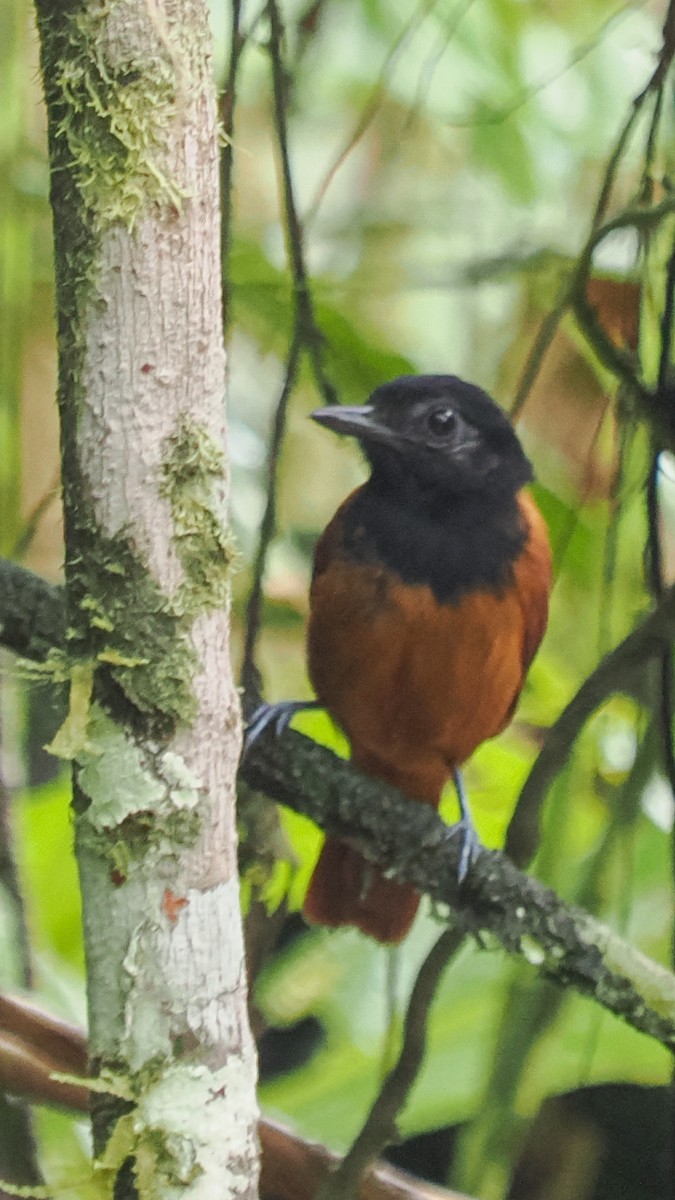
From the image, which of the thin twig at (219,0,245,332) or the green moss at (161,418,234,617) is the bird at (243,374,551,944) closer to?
the thin twig at (219,0,245,332)

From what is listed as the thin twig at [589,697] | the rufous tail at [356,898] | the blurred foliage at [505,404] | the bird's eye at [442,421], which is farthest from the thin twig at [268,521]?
the rufous tail at [356,898]

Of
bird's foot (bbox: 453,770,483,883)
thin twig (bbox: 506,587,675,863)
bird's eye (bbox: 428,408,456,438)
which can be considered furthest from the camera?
bird's eye (bbox: 428,408,456,438)

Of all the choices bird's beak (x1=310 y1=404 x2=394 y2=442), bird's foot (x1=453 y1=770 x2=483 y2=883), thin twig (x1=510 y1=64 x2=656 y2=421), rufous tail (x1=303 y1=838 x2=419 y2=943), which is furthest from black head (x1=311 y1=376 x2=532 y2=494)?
rufous tail (x1=303 y1=838 x2=419 y2=943)

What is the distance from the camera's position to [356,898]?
6.75 feet

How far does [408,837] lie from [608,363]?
2.06 ft

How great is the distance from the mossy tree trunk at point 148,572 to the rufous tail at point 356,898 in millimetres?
1142

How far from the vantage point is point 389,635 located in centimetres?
184

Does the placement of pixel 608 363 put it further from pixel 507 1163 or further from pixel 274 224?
pixel 274 224

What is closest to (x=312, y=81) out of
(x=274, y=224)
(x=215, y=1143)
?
(x=274, y=224)

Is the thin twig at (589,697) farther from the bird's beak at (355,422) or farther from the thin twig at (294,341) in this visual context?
the bird's beak at (355,422)

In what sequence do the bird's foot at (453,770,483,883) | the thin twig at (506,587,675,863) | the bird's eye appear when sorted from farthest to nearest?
the bird's eye → the bird's foot at (453,770,483,883) → the thin twig at (506,587,675,863)

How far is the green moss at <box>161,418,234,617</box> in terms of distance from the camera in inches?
34.9

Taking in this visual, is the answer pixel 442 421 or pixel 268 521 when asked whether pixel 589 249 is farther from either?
pixel 268 521

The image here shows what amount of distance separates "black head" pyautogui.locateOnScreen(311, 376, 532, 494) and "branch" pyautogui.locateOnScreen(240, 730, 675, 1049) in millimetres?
492
